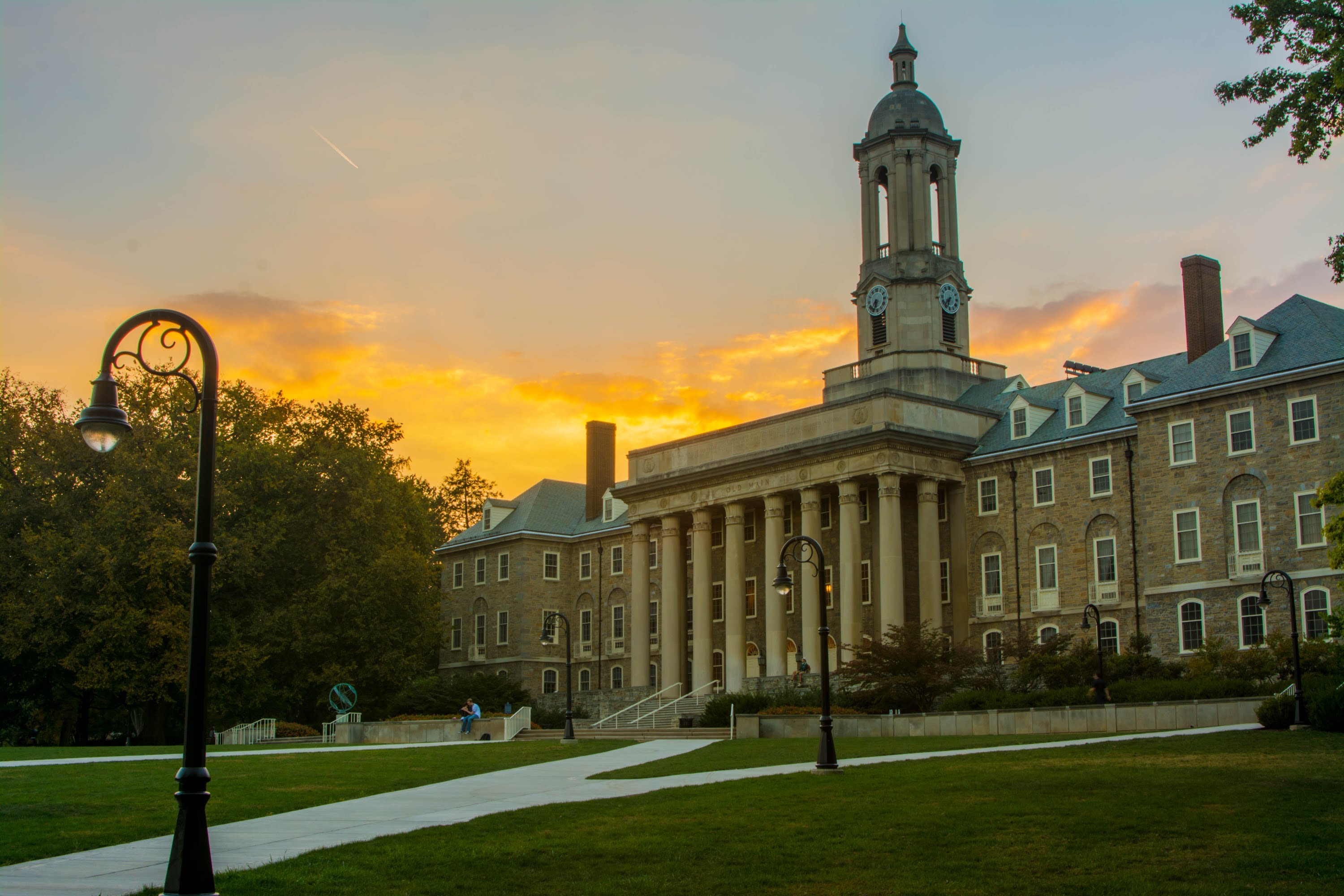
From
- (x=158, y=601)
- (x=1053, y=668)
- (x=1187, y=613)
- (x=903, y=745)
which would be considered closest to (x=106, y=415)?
(x=903, y=745)

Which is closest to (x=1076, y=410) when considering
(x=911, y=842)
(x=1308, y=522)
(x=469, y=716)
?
(x=1308, y=522)

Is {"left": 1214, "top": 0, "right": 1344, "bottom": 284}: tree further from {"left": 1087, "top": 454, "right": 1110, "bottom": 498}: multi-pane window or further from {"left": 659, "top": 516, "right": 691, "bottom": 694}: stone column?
{"left": 659, "top": 516, "right": 691, "bottom": 694}: stone column

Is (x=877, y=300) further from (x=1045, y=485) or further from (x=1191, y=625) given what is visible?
(x=1191, y=625)

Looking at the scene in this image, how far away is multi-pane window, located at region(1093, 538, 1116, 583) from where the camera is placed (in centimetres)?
5278

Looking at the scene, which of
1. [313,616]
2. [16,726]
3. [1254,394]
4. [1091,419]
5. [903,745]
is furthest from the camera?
[16,726]

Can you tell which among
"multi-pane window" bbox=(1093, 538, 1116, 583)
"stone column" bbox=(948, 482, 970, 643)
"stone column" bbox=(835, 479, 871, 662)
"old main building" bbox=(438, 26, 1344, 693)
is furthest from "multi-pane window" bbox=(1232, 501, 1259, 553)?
"stone column" bbox=(835, 479, 871, 662)

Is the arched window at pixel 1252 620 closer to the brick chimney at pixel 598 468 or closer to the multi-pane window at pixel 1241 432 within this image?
the multi-pane window at pixel 1241 432

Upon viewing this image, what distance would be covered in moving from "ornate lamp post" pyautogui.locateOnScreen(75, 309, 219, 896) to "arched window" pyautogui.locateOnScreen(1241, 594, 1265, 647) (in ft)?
133

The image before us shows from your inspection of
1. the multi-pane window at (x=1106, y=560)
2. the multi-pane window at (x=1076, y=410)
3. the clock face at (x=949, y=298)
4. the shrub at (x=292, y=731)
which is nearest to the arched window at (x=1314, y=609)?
the multi-pane window at (x=1106, y=560)

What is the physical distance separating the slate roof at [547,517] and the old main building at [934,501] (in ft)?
0.96

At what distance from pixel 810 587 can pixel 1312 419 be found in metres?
22.6

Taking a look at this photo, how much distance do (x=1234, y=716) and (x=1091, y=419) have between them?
23440 millimetres

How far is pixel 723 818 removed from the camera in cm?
1819

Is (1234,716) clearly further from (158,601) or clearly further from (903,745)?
(158,601)
